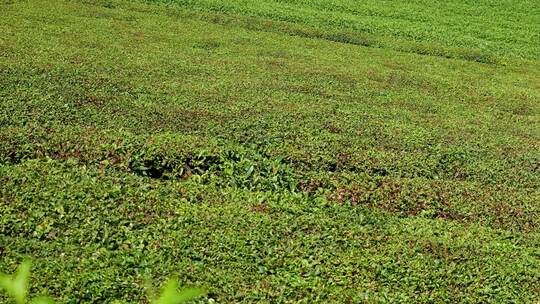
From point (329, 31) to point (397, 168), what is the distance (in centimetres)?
958

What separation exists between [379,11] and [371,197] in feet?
48.3

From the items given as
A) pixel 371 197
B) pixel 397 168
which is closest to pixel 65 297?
pixel 371 197

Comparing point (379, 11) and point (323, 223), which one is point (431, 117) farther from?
point (379, 11)

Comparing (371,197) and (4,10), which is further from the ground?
(4,10)

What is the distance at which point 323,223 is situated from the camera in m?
7.75

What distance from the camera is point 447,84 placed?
14.5 metres

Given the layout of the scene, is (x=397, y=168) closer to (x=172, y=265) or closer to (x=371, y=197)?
(x=371, y=197)

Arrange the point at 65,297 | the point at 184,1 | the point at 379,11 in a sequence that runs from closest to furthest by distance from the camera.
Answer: the point at 65,297
the point at 184,1
the point at 379,11

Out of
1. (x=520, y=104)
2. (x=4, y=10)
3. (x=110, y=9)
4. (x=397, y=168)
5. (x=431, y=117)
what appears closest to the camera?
(x=397, y=168)

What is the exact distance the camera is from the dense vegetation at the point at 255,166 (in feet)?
22.0

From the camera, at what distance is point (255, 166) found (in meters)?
9.08

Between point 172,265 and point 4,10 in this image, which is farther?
point 4,10

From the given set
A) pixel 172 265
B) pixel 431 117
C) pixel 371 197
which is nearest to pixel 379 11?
pixel 431 117

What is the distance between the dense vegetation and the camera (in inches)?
264
